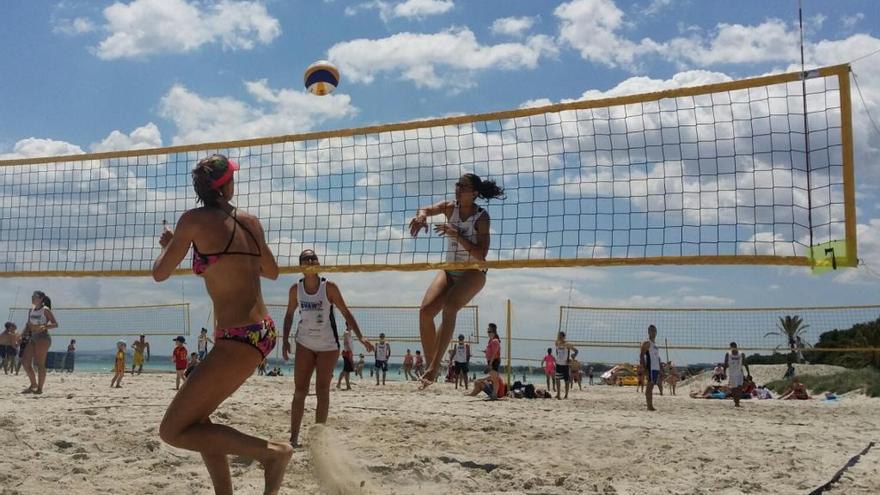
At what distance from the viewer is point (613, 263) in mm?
4871

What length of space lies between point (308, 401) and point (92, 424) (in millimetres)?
3445

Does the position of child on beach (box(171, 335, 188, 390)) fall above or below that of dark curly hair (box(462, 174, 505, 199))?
below

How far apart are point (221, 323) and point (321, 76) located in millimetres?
3538

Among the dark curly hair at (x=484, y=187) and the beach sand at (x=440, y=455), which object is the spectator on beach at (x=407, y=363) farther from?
the dark curly hair at (x=484, y=187)

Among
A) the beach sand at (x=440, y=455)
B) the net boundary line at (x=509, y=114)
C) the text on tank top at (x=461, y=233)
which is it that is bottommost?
the beach sand at (x=440, y=455)

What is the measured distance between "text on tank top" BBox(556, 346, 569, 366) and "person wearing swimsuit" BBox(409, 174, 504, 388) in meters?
10.3

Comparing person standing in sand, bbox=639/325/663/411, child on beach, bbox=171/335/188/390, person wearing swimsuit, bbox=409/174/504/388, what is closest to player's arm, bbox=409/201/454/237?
person wearing swimsuit, bbox=409/174/504/388

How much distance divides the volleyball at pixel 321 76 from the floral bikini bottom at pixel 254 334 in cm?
341

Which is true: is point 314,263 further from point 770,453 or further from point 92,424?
point 770,453

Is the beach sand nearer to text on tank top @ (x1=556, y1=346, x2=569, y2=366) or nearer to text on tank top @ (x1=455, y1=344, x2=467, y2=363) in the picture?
text on tank top @ (x1=556, y1=346, x2=569, y2=366)

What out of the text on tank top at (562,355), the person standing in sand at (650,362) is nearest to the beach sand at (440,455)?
the person standing in sand at (650,362)

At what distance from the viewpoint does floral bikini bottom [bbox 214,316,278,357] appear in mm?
3469

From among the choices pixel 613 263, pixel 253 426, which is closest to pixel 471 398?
pixel 253 426

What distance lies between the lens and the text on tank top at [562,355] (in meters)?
15.0
